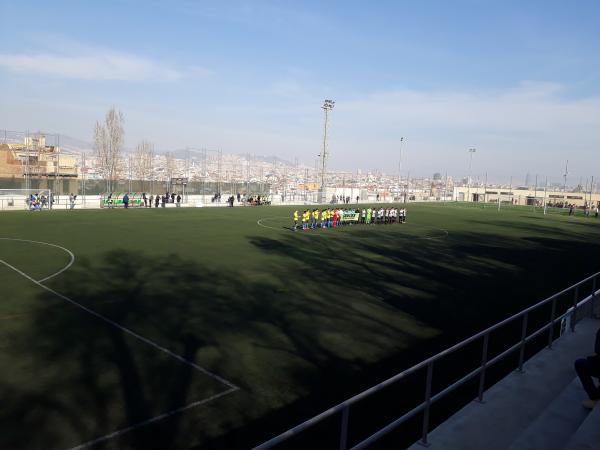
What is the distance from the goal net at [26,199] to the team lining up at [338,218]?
2324 cm

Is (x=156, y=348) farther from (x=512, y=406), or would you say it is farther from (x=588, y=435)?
(x=588, y=435)

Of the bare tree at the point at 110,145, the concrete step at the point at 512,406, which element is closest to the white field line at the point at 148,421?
the concrete step at the point at 512,406

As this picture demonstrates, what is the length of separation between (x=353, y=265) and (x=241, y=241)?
8307mm

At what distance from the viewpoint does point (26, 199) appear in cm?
4034

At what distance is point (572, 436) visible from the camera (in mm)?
5188

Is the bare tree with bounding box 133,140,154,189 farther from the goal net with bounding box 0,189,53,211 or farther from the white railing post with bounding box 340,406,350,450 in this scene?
the white railing post with bounding box 340,406,350,450

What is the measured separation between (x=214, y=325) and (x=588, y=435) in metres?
7.68

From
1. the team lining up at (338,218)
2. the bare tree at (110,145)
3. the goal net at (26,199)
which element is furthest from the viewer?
the bare tree at (110,145)

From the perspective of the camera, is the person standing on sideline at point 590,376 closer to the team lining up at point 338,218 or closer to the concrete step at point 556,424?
the concrete step at point 556,424

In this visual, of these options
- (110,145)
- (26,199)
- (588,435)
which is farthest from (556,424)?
(110,145)

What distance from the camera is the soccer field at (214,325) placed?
6.60 metres

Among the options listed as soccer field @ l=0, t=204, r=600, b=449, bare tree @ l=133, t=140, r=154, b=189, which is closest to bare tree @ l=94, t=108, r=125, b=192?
bare tree @ l=133, t=140, r=154, b=189

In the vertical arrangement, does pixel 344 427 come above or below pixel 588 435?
above

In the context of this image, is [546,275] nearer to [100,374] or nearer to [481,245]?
[481,245]
